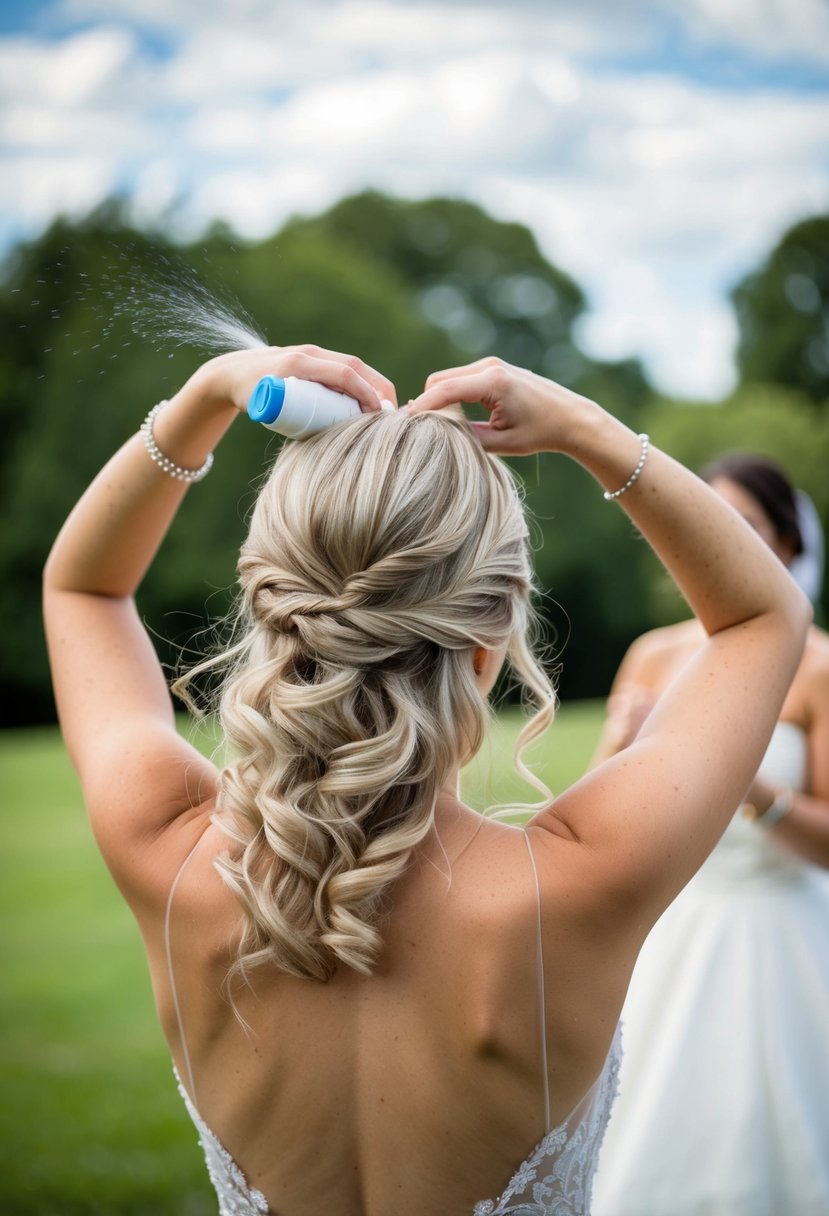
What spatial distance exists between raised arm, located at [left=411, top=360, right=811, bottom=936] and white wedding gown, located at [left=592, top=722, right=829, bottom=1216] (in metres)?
2.17

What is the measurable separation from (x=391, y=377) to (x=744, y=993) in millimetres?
25969

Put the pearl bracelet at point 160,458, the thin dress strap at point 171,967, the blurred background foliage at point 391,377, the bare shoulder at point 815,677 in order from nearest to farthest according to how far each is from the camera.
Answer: the thin dress strap at point 171,967 → the pearl bracelet at point 160,458 → the bare shoulder at point 815,677 → the blurred background foliage at point 391,377

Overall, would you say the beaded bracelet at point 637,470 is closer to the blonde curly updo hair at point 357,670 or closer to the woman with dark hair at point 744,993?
the blonde curly updo hair at point 357,670

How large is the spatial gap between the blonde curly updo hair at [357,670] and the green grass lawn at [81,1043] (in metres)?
0.19

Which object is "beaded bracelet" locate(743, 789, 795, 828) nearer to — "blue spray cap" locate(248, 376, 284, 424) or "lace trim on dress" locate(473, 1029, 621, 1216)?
"lace trim on dress" locate(473, 1029, 621, 1216)

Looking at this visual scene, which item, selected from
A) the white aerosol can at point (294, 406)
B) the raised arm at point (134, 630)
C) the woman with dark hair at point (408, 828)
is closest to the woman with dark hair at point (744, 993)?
the woman with dark hair at point (408, 828)

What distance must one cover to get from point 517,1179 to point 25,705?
26646 mm

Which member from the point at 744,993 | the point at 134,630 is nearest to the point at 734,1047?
the point at 744,993

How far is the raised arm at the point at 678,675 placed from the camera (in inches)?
57.7

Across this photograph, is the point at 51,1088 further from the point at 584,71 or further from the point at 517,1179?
the point at 584,71

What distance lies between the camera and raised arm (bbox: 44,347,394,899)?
1.64 meters

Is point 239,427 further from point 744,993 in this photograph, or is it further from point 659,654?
point 744,993

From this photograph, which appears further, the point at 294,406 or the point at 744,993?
the point at 744,993

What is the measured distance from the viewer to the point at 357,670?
1.53m
